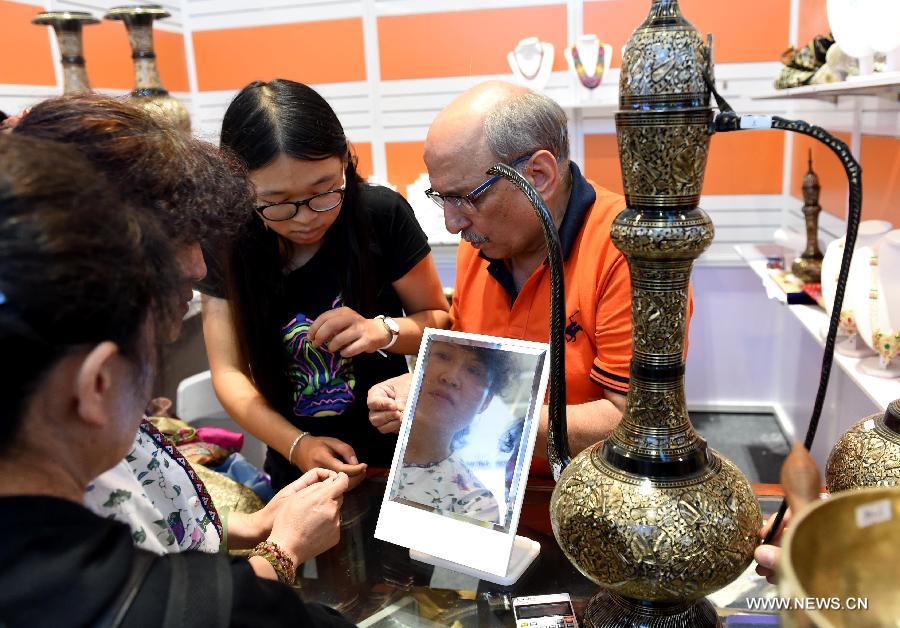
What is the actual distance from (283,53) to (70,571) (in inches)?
152

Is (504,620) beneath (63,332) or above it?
beneath

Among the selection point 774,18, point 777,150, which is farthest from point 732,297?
point 774,18

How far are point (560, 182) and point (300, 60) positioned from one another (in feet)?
9.74

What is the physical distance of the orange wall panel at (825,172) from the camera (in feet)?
8.93

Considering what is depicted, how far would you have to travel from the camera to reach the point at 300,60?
3947 millimetres

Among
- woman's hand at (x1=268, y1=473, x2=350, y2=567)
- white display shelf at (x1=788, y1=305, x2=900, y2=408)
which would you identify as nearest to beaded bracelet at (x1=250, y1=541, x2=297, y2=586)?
woman's hand at (x1=268, y1=473, x2=350, y2=567)

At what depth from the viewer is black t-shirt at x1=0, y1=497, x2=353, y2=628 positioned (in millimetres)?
504

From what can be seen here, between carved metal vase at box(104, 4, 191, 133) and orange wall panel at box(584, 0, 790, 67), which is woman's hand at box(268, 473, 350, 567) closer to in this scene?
carved metal vase at box(104, 4, 191, 133)

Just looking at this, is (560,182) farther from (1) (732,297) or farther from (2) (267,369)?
(1) (732,297)

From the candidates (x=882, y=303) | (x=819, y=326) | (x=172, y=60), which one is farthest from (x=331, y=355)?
(x=172, y=60)

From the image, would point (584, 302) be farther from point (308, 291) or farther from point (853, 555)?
point (853, 555)

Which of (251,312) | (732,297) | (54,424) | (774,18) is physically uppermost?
(774,18)

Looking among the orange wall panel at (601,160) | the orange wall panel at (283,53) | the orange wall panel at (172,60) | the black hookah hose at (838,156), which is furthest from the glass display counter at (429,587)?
the orange wall panel at (172,60)

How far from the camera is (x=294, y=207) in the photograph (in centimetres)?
138
